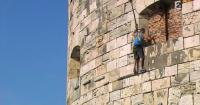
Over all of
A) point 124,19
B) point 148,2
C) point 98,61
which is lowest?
point 98,61

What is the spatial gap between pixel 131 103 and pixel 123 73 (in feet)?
1.80

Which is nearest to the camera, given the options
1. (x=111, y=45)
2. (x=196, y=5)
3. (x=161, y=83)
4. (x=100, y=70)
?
(x=196, y=5)

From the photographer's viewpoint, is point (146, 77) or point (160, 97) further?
point (146, 77)

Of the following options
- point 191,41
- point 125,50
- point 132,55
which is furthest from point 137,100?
point 191,41

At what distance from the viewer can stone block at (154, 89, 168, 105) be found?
8570mm

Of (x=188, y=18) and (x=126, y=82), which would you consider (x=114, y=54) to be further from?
(x=188, y=18)

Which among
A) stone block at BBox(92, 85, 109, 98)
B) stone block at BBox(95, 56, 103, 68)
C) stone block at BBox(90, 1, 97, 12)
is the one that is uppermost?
stone block at BBox(90, 1, 97, 12)

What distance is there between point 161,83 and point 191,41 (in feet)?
2.57

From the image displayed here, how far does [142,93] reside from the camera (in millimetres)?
8914

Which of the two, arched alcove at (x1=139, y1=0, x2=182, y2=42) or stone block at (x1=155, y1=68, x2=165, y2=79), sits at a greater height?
arched alcove at (x1=139, y1=0, x2=182, y2=42)

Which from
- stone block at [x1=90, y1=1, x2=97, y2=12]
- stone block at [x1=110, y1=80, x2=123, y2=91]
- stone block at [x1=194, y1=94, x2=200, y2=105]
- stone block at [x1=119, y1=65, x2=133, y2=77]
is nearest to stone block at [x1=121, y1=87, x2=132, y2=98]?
stone block at [x1=110, y1=80, x2=123, y2=91]

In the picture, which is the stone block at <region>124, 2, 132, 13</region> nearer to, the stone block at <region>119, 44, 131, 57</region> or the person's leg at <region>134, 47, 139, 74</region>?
the stone block at <region>119, 44, 131, 57</region>

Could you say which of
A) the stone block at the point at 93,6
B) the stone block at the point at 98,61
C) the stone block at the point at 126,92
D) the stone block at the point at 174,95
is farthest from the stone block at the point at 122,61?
the stone block at the point at 93,6

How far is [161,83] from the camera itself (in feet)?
28.4
